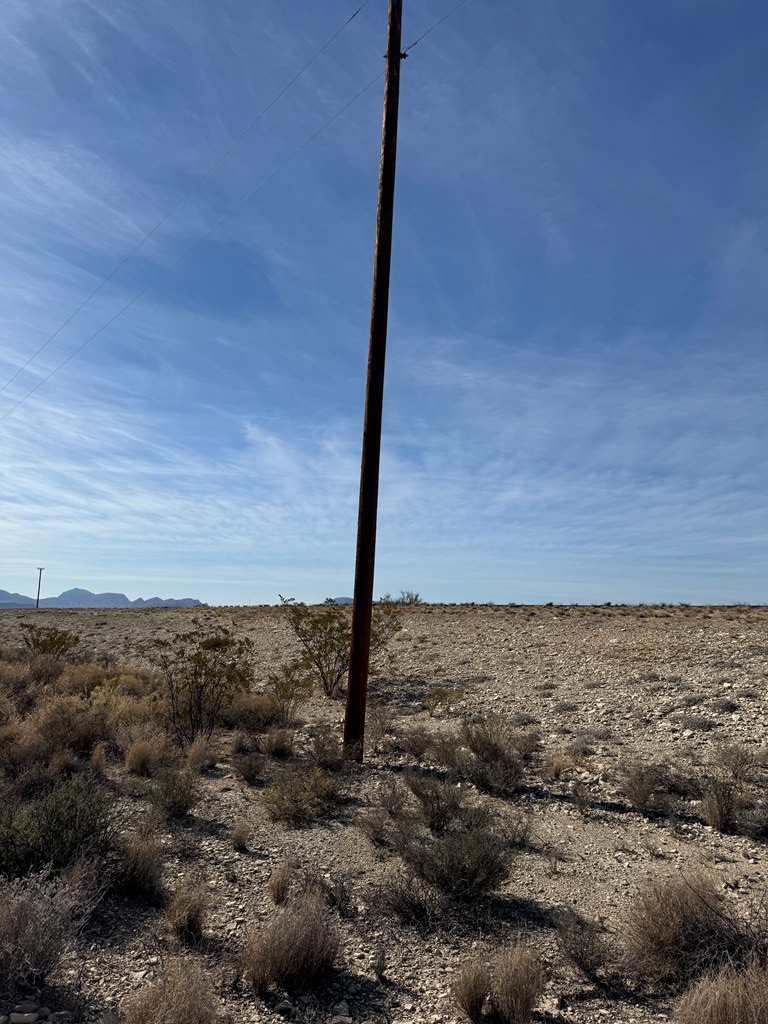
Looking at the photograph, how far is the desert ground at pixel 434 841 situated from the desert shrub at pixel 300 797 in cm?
7

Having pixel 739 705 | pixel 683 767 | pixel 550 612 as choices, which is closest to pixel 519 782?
pixel 683 767

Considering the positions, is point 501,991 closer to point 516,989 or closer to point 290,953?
point 516,989

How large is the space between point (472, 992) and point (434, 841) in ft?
10.4

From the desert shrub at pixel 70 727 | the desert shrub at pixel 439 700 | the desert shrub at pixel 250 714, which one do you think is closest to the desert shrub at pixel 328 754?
the desert shrub at pixel 250 714

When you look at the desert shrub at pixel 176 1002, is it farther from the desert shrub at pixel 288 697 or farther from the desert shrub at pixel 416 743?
the desert shrub at pixel 288 697

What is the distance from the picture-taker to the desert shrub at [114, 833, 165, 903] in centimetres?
662

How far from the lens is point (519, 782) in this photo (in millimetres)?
10266

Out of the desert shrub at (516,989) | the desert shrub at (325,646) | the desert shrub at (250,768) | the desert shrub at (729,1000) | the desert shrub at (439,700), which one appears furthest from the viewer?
the desert shrub at (325,646)

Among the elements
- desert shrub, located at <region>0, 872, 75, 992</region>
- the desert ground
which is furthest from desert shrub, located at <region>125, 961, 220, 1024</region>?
desert shrub, located at <region>0, 872, 75, 992</region>

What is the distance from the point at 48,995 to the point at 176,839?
11.6 ft

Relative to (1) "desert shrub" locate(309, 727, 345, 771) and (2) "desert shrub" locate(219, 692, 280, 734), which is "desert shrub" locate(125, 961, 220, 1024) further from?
(2) "desert shrub" locate(219, 692, 280, 734)

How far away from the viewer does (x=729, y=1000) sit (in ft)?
14.0

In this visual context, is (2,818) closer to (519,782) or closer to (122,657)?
(519,782)

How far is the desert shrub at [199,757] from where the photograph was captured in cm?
1126
